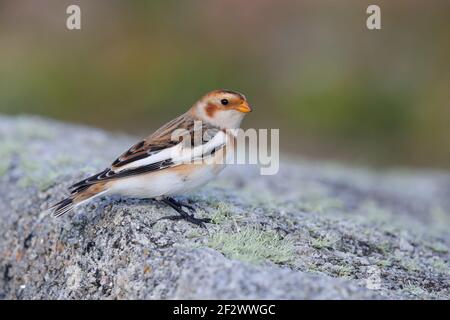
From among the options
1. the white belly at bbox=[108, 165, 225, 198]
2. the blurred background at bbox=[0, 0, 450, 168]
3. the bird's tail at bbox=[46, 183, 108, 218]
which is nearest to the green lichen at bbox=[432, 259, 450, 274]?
the white belly at bbox=[108, 165, 225, 198]

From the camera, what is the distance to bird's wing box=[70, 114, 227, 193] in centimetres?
543

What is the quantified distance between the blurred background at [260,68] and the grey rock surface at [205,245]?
7389mm

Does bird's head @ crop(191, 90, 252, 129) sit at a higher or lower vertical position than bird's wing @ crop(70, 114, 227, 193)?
higher

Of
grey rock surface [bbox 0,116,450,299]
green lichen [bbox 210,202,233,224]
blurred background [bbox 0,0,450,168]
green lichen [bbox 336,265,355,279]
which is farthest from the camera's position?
blurred background [bbox 0,0,450,168]

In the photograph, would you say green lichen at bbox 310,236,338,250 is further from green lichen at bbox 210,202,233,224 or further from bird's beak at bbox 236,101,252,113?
bird's beak at bbox 236,101,252,113

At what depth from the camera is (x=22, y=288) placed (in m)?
5.99

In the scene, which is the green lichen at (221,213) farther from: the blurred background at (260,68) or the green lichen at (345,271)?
the blurred background at (260,68)

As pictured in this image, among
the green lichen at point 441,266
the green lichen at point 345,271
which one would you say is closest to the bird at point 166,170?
the green lichen at point 345,271

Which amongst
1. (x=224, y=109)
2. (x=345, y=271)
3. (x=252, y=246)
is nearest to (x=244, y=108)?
(x=224, y=109)

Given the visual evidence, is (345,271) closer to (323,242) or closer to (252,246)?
(323,242)

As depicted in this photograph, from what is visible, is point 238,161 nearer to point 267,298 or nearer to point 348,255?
point 348,255

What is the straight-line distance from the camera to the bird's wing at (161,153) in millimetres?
5430
